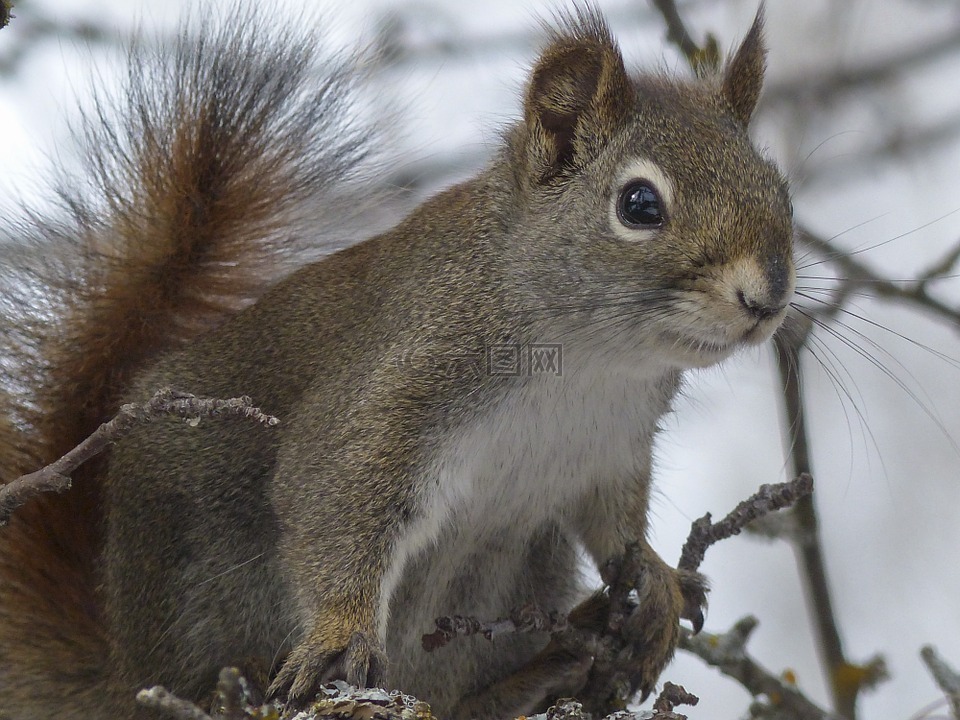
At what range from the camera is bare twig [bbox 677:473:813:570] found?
200 cm

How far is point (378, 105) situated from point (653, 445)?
1025 mm

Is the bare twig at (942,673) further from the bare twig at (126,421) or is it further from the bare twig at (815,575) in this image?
the bare twig at (126,421)

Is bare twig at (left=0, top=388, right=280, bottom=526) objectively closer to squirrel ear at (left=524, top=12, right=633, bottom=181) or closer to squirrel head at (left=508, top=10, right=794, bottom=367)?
squirrel head at (left=508, top=10, right=794, bottom=367)

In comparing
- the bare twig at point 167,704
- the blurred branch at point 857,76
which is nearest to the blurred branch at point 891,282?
the blurred branch at point 857,76

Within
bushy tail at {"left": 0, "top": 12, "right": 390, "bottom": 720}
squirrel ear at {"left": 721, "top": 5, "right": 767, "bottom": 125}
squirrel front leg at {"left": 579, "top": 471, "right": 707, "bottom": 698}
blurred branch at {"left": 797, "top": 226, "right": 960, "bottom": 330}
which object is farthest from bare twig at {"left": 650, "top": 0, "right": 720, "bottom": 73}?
squirrel front leg at {"left": 579, "top": 471, "right": 707, "bottom": 698}

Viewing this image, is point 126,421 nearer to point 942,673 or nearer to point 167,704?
point 167,704

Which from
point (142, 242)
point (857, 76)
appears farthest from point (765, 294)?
point (857, 76)

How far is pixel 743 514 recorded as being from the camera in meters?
2.08

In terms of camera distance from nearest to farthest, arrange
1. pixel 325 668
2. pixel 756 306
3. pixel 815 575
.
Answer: pixel 756 306 < pixel 325 668 < pixel 815 575

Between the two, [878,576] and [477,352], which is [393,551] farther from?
[878,576]

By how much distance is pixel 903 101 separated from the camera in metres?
3.77

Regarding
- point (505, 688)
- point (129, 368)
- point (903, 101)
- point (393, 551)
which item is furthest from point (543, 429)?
point (903, 101)

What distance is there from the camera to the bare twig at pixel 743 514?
2004 millimetres

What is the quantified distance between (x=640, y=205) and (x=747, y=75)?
21.1 inches
